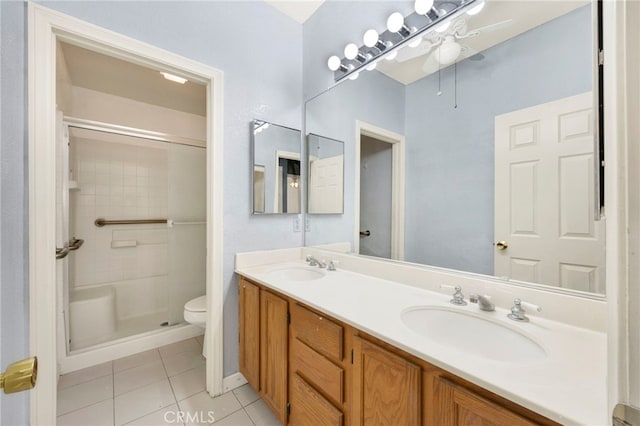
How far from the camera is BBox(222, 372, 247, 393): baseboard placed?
63.6 inches

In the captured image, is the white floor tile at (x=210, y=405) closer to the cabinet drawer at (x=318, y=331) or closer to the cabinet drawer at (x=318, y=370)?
the cabinet drawer at (x=318, y=370)

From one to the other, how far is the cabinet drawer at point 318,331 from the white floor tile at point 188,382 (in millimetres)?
1043

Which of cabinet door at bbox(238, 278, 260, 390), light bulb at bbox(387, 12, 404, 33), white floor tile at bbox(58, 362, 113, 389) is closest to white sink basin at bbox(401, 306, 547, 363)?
cabinet door at bbox(238, 278, 260, 390)

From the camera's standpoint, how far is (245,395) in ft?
5.23

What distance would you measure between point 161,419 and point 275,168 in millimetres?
1663

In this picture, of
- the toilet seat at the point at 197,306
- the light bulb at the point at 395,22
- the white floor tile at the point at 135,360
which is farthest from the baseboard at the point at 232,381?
the light bulb at the point at 395,22

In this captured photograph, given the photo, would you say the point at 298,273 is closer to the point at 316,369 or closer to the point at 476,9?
the point at 316,369

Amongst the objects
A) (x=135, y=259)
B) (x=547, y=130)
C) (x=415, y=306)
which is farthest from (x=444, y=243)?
(x=135, y=259)

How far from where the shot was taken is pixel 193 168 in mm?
2648

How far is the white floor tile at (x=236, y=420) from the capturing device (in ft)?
4.49

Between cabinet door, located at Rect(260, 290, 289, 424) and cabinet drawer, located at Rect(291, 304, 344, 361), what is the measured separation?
3.8 inches

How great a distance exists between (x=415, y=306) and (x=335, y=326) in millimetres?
331

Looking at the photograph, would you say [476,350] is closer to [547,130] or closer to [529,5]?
[547,130]

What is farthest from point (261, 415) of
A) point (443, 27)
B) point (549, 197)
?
point (443, 27)
